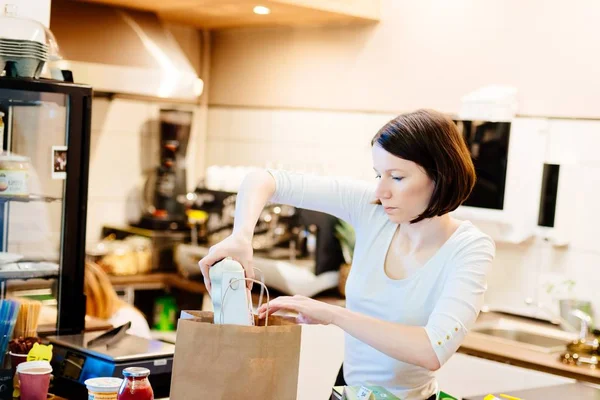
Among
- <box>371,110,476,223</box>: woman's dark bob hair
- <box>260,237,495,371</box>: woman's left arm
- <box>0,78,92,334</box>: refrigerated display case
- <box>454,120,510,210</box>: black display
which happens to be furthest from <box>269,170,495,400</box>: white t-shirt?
<box>454,120,510,210</box>: black display

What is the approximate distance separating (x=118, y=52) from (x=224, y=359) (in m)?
3.23

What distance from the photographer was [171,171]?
16.9 feet

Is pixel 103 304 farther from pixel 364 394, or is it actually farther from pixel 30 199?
pixel 364 394

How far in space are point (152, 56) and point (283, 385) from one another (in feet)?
10.7

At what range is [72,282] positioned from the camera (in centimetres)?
271

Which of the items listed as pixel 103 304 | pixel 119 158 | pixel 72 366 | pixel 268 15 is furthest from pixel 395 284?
pixel 119 158

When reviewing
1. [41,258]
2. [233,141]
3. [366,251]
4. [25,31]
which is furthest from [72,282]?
[233,141]

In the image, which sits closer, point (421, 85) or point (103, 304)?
point (103, 304)

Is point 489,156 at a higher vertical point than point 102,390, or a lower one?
higher

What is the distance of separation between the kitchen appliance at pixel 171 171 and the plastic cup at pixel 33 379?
295cm

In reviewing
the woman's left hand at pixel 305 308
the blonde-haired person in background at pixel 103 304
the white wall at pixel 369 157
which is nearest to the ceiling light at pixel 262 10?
the white wall at pixel 369 157

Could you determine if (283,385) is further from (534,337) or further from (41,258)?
(534,337)

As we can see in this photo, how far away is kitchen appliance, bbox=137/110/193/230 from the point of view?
16.8ft

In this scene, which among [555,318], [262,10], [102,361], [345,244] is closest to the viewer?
[102,361]
